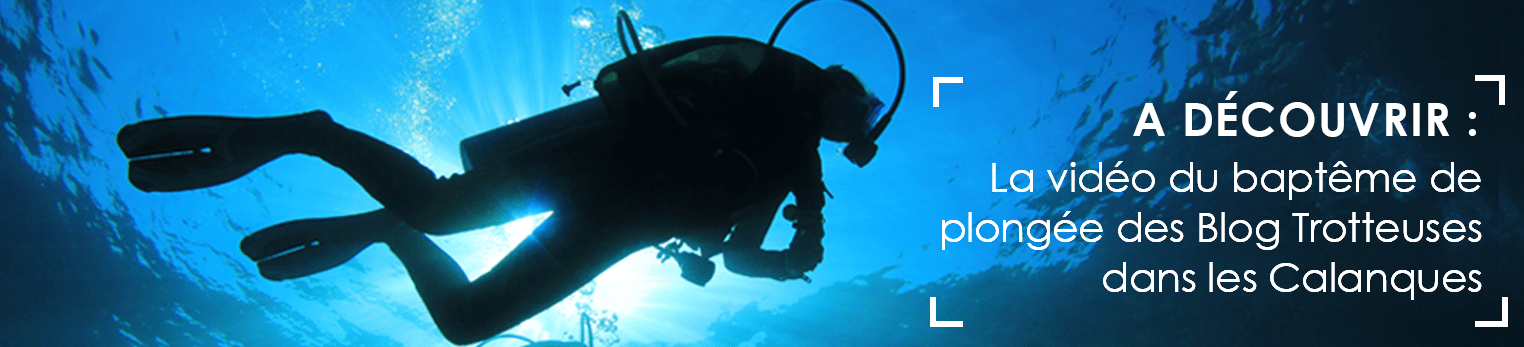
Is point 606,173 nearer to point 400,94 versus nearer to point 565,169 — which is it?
point 565,169

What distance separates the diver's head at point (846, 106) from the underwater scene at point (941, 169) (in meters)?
0.05

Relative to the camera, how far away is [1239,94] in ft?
40.9

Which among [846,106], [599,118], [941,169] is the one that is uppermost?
[941,169]

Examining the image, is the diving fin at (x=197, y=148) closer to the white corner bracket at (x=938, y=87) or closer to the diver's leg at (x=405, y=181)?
the diver's leg at (x=405, y=181)

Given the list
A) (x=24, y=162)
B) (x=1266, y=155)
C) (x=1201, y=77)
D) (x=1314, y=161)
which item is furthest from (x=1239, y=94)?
(x=24, y=162)

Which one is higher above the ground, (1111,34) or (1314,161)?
(1111,34)

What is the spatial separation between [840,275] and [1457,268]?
17894 millimetres

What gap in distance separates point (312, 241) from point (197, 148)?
0.54 metres

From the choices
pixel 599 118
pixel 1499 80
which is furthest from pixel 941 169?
pixel 1499 80

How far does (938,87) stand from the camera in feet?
33.3

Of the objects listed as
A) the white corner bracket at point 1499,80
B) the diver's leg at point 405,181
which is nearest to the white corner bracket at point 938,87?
the diver's leg at point 405,181

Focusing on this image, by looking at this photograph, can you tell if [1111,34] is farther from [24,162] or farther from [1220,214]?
[24,162]

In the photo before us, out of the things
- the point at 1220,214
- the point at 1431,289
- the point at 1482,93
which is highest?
the point at 1482,93

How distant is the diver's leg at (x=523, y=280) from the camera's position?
1.96 m
